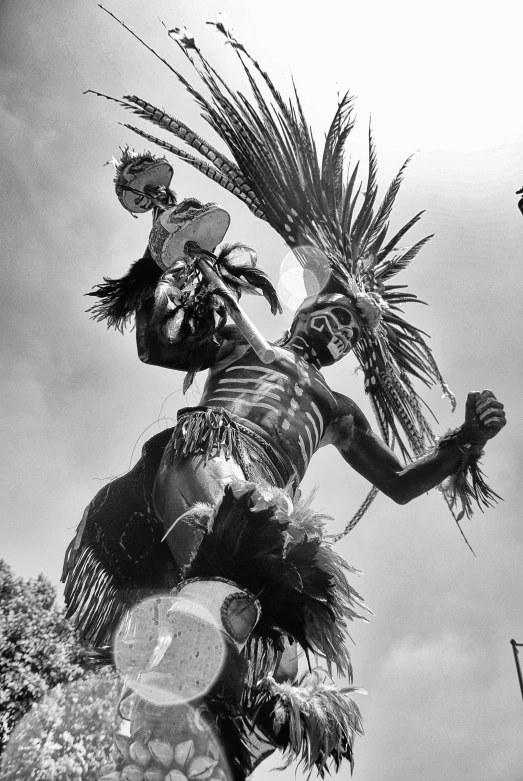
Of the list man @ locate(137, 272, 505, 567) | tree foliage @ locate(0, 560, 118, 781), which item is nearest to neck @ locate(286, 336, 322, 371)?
man @ locate(137, 272, 505, 567)

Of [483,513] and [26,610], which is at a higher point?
[26,610]

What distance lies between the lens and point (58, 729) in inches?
342

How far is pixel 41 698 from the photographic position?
32.2 ft

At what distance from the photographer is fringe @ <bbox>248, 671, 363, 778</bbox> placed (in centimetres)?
186

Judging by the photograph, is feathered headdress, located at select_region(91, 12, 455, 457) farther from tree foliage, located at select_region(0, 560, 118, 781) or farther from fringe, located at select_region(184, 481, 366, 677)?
tree foliage, located at select_region(0, 560, 118, 781)

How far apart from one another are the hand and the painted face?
25.1 inches

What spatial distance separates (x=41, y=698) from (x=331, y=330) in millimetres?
8429

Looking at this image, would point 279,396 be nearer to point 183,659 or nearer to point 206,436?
point 206,436

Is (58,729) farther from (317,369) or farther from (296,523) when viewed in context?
(296,523)

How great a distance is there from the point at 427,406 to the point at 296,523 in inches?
78.9

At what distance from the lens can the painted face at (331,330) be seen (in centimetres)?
342

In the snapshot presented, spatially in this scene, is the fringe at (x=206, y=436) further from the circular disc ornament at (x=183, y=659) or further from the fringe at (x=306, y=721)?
the fringe at (x=306, y=721)

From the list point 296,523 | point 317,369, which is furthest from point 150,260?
point 296,523

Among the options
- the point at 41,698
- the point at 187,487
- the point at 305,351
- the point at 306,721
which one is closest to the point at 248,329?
the point at 187,487
